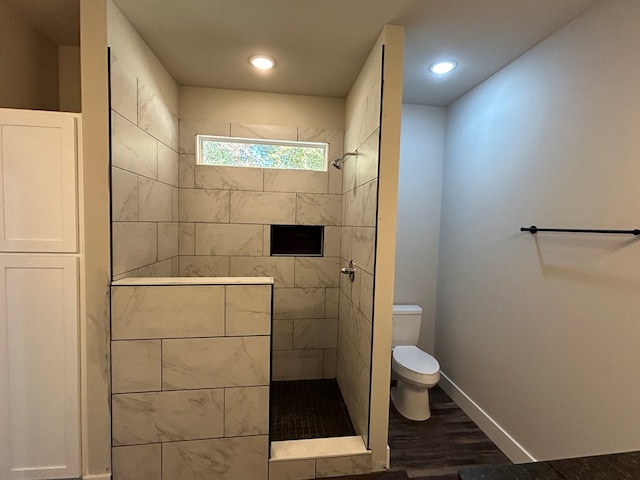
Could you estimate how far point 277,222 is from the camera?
2586 millimetres

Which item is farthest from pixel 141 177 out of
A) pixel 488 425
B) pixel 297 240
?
pixel 488 425

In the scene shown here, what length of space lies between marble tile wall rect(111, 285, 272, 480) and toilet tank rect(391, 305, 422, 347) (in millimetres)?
1321

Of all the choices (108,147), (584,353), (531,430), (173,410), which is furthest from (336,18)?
(531,430)

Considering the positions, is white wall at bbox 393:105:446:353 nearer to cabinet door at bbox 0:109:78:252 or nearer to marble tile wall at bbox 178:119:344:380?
marble tile wall at bbox 178:119:344:380

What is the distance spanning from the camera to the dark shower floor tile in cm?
206

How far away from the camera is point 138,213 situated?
1.76 metres

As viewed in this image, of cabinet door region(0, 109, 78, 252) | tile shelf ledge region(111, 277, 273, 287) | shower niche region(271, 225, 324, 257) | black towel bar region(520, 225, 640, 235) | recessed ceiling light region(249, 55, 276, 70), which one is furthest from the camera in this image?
shower niche region(271, 225, 324, 257)

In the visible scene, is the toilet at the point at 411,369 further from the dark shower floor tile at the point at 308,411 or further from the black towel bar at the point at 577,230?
the black towel bar at the point at 577,230

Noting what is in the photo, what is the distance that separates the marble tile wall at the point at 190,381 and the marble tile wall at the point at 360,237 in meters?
0.61

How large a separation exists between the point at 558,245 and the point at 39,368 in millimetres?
2770

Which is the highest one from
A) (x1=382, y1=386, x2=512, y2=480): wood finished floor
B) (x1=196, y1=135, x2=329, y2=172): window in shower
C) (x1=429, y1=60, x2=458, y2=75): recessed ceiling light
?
(x1=429, y1=60, x2=458, y2=75): recessed ceiling light

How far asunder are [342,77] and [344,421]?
2.54m

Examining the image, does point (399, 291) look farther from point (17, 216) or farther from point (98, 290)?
point (17, 216)

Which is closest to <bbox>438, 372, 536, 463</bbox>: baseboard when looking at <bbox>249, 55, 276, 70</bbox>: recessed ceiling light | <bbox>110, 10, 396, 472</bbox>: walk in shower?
<bbox>110, 10, 396, 472</bbox>: walk in shower
